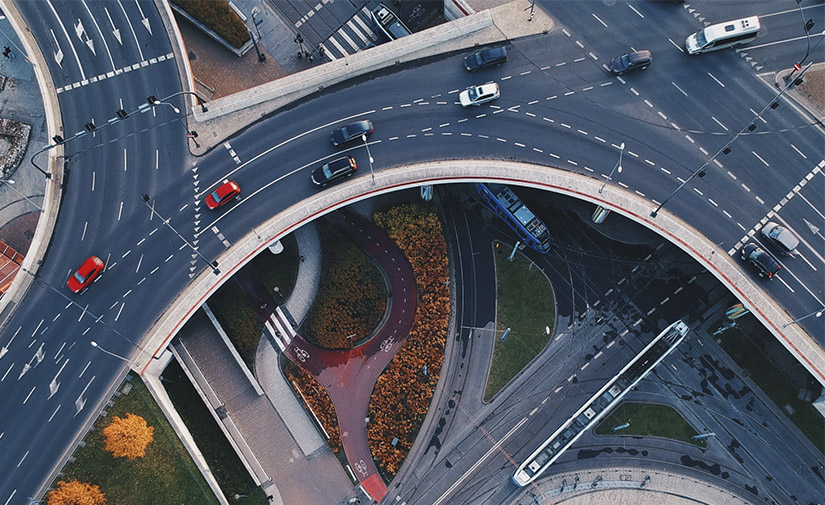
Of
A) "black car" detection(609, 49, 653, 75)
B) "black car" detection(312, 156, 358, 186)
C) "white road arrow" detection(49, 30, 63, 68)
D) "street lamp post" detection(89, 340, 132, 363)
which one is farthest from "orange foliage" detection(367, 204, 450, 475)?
"white road arrow" detection(49, 30, 63, 68)

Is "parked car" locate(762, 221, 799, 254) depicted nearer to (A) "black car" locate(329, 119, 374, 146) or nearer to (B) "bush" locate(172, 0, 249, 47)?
(A) "black car" locate(329, 119, 374, 146)

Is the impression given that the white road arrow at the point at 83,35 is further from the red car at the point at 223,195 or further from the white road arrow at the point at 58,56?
the red car at the point at 223,195

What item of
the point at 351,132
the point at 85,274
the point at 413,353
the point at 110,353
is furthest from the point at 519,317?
the point at 85,274

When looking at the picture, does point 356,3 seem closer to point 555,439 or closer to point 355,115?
point 355,115

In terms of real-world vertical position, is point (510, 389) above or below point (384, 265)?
below

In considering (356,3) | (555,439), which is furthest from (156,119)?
(555,439)

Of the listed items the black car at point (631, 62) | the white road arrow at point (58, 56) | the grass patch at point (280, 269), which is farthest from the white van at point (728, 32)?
the white road arrow at point (58, 56)
